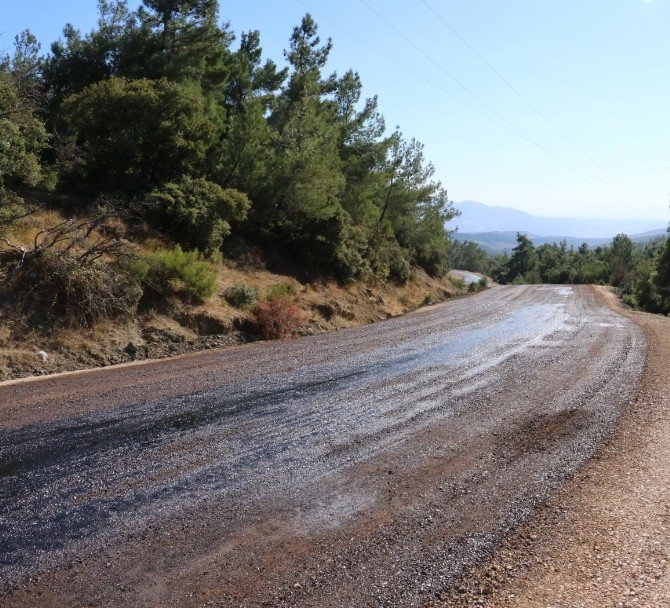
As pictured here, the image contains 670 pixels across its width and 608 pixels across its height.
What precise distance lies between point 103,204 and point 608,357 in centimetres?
1453

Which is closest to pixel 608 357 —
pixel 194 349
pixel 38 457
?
pixel 194 349

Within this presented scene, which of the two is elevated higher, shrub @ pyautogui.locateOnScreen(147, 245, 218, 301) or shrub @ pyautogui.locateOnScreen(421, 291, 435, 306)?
shrub @ pyautogui.locateOnScreen(147, 245, 218, 301)

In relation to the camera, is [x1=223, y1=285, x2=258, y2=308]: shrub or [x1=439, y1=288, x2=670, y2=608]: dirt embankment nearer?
[x1=439, y1=288, x2=670, y2=608]: dirt embankment

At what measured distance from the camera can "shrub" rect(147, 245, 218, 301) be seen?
14680 millimetres

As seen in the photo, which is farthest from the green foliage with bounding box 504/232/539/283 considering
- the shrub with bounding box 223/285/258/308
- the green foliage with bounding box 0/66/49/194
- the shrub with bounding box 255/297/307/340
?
the green foliage with bounding box 0/66/49/194

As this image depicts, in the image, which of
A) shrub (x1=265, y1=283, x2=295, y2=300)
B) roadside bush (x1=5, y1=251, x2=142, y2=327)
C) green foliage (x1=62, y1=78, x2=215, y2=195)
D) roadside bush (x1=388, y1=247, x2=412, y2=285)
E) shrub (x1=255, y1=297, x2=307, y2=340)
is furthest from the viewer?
roadside bush (x1=388, y1=247, x2=412, y2=285)

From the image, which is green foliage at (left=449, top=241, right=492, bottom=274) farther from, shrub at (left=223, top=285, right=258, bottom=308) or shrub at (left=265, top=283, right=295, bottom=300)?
shrub at (left=223, top=285, right=258, bottom=308)

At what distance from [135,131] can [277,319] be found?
27.2 ft

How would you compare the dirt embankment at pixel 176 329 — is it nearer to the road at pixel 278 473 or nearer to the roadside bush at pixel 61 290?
the roadside bush at pixel 61 290

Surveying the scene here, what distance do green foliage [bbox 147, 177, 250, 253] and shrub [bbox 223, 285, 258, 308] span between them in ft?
7.33

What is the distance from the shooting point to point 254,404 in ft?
27.7

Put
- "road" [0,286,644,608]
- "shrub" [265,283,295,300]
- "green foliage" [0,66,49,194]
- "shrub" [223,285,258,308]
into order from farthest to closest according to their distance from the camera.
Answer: "shrub" [265,283,295,300] → "shrub" [223,285,258,308] → "green foliage" [0,66,49,194] → "road" [0,286,644,608]

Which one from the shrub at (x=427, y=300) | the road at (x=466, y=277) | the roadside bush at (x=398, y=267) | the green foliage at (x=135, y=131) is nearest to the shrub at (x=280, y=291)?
the green foliage at (x=135, y=131)

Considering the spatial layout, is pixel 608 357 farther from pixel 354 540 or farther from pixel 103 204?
pixel 103 204
